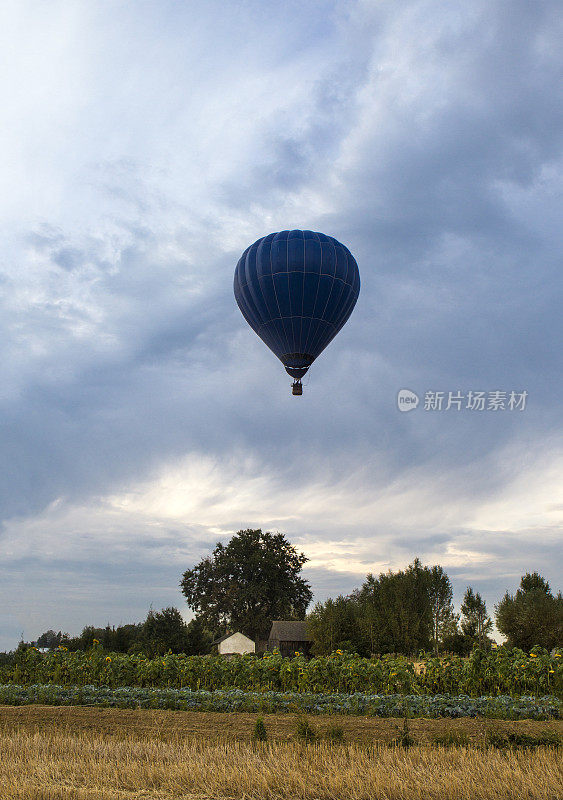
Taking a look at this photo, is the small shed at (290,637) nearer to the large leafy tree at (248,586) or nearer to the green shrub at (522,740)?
the large leafy tree at (248,586)

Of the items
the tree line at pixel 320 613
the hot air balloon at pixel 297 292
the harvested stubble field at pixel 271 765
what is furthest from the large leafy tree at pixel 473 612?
the harvested stubble field at pixel 271 765

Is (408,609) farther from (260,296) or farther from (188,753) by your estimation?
(188,753)

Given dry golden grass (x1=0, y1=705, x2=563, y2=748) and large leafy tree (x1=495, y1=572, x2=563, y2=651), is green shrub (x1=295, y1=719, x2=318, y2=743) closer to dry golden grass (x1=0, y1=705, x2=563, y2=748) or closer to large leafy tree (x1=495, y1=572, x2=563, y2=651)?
dry golden grass (x1=0, y1=705, x2=563, y2=748)

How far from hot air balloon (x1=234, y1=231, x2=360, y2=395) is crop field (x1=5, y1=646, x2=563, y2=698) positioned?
1333cm

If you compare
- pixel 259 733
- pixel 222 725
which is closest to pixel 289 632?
pixel 222 725

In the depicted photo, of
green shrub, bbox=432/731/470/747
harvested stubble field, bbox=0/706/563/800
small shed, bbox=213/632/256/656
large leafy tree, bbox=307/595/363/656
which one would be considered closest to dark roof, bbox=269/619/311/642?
small shed, bbox=213/632/256/656

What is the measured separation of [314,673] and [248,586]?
45021 millimetres

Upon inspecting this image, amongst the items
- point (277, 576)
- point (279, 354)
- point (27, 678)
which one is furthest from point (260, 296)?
point (277, 576)

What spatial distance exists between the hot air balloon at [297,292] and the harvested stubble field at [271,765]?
1817 centimetres

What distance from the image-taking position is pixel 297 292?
28641mm

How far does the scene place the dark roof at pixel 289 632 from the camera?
2101 inches

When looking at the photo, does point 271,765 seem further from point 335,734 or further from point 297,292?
point 297,292

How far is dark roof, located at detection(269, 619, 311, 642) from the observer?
5338 centimetres

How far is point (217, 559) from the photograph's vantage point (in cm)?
6512
